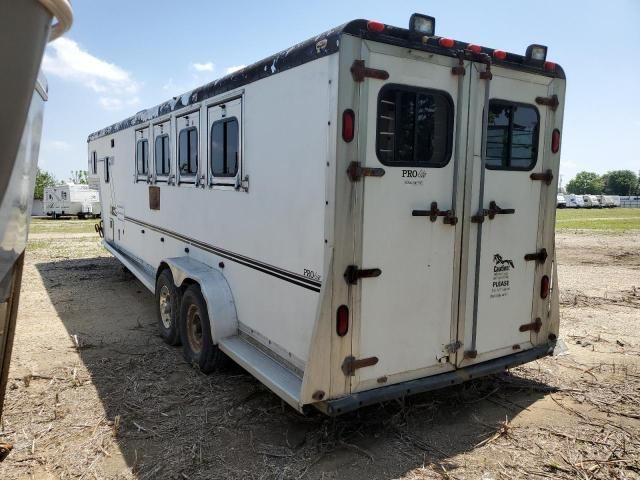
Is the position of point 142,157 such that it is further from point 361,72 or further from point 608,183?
point 608,183

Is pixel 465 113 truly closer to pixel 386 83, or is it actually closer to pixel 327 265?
pixel 386 83

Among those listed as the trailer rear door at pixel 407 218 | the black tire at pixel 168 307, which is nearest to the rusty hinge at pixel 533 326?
the trailer rear door at pixel 407 218

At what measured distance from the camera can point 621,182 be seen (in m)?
105

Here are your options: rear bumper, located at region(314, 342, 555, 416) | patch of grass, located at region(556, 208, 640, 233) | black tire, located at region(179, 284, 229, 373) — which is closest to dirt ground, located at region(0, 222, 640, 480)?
black tire, located at region(179, 284, 229, 373)

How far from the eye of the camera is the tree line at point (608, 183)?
341 ft

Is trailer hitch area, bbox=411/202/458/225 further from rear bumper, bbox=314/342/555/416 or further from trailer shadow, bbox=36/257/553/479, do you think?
trailer shadow, bbox=36/257/553/479

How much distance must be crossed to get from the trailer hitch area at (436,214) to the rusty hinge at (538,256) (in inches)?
38.0

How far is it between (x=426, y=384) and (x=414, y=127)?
1.88 metres

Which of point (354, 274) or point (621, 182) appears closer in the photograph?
point (354, 274)

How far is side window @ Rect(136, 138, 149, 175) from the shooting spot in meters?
7.30

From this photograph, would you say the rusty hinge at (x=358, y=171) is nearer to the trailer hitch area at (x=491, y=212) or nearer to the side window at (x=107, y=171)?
the trailer hitch area at (x=491, y=212)

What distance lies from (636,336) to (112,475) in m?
5.93

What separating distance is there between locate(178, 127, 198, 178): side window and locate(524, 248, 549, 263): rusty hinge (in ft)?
11.2

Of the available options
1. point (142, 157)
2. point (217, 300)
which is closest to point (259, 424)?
point (217, 300)
